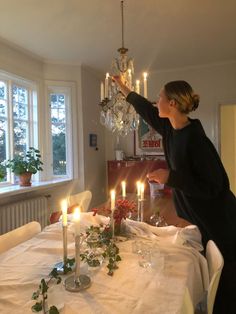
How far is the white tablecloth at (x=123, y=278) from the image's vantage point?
98 cm

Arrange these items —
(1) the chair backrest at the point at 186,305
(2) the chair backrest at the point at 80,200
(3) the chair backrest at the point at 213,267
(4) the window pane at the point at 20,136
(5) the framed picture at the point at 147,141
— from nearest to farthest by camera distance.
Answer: (1) the chair backrest at the point at 186,305 → (3) the chair backrest at the point at 213,267 → (2) the chair backrest at the point at 80,200 → (4) the window pane at the point at 20,136 → (5) the framed picture at the point at 147,141

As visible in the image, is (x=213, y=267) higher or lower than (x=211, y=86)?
lower

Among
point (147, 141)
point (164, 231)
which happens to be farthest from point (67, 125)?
point (164, 231)

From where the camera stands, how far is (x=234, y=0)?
224 cm

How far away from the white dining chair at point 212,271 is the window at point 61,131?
269cm

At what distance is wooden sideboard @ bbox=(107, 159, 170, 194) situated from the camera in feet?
13.0

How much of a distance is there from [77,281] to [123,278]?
0.21 m

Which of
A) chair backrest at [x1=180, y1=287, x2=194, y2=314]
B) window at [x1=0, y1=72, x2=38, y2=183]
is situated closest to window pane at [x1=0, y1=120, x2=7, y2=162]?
window at [x1=0, y1=72, x2=38, y2=183]

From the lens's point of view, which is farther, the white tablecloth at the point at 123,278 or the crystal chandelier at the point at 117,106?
the crystal chandelier at the point at 117,106

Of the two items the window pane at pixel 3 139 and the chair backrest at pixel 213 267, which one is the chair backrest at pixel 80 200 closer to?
the window pane at pixel 3 139

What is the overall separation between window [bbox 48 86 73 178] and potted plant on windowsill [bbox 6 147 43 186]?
0.54 meters

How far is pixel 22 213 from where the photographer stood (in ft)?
10.2

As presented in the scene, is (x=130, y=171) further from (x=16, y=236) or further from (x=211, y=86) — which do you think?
(x=16, y=236)

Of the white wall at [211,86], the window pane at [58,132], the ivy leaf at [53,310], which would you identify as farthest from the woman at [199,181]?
the white wall at [211,86]
